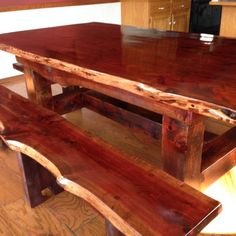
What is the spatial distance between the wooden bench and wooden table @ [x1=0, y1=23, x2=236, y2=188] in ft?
0.82

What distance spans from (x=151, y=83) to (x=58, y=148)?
1.50 ft

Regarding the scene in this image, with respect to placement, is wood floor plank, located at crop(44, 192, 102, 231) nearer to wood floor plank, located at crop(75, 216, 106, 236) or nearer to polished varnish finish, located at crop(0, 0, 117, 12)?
wood floor plank, located at crop(75, 216, 106, 236)

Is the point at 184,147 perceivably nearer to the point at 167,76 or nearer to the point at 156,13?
the point at 167,76

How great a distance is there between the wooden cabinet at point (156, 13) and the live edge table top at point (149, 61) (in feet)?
7.54

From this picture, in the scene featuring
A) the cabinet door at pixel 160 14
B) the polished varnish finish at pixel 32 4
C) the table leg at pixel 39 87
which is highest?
the polished varnish finish at pixel 32 4

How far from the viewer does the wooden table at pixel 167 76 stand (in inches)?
38.6

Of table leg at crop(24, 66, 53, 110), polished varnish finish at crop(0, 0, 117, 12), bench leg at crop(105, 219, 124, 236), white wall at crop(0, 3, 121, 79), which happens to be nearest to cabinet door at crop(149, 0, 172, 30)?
white wall at crop(0, 3, 121, 79)

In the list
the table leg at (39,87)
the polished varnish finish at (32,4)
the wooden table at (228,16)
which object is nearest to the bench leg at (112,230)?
the table leg at (39,87)

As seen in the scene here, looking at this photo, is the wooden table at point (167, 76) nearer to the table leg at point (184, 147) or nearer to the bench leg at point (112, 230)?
the table leg at point (184, 147)

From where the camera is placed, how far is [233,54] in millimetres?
1389

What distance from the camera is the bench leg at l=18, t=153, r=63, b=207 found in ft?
4.98

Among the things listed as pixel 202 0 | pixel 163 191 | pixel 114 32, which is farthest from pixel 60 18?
pixel 163 191

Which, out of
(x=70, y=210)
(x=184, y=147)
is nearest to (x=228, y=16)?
(x=184, y=147)

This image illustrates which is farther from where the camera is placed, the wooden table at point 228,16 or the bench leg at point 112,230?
the wooden table at point 228,16
